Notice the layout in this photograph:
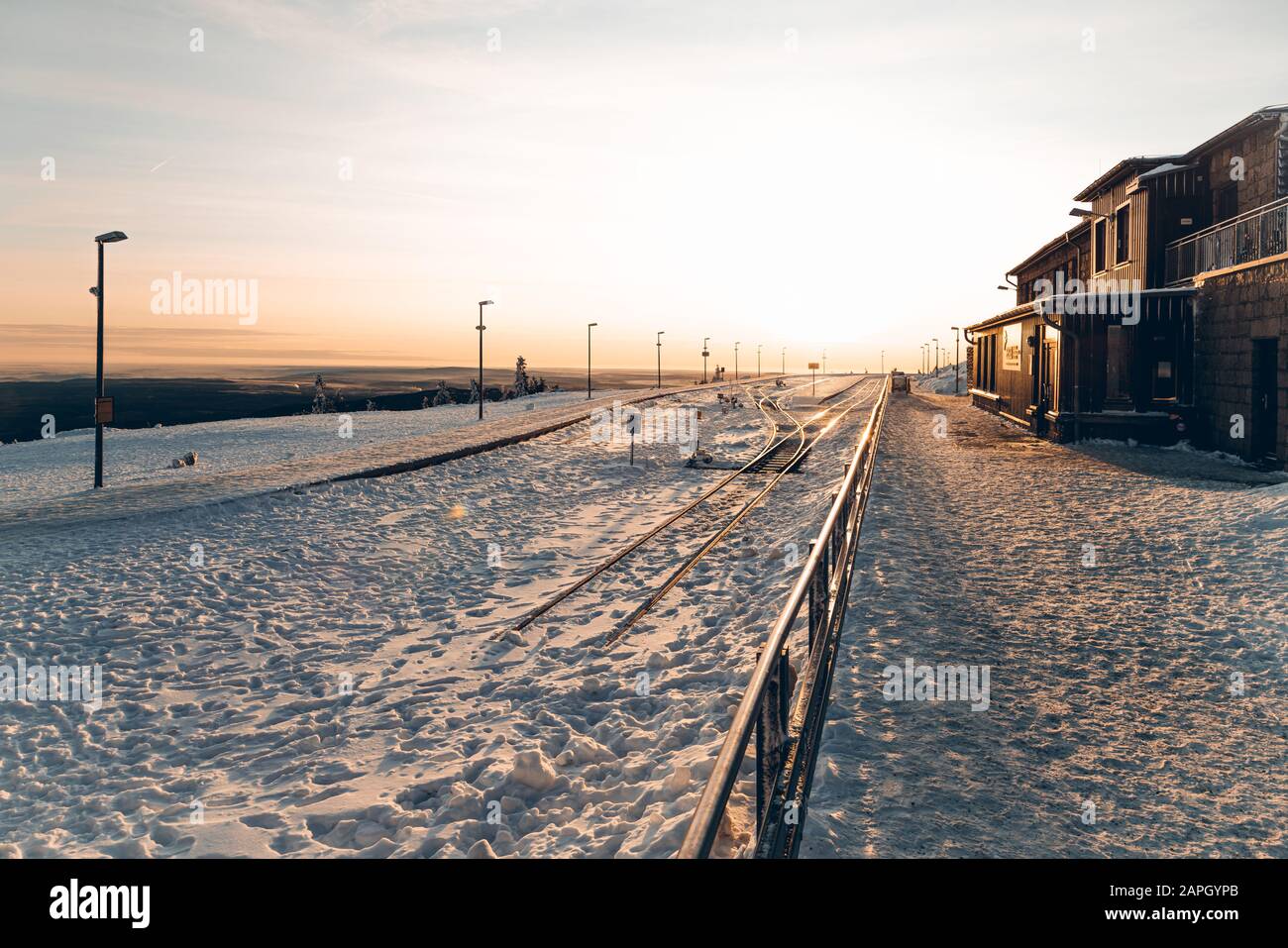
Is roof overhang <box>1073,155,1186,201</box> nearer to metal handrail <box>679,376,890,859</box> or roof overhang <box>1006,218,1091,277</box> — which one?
roof overhang <box>1006,218,1091,277</box>

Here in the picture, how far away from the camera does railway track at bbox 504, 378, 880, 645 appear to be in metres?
11.4

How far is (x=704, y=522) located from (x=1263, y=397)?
50.0 ft

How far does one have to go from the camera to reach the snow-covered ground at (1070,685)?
476 centimetres

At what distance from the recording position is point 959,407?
164ft

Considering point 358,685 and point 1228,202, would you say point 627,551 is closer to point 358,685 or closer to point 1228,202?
point 358,685

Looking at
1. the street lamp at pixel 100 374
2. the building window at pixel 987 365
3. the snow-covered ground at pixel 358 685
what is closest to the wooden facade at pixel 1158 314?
the building window at pixel 987 365

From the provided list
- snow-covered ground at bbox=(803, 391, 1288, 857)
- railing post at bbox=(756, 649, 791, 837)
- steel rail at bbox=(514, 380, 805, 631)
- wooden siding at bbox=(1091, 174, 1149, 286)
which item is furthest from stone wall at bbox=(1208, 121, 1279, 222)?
railing post at bbox=(756, 649, 791, 837)

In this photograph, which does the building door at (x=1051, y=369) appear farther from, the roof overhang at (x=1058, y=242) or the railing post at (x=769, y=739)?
the railing post at (x=769, y=739)

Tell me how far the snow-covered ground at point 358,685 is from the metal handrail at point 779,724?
2.00 ft

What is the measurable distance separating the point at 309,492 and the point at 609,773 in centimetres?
1308

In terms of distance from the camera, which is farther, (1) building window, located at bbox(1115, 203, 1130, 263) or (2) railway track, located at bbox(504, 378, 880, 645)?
(1) building window, located at bbox(1115, 203, 1130, 263)

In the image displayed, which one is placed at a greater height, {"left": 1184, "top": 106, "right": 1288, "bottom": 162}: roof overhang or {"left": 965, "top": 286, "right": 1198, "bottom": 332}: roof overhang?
{"left": 1184, "top": 106, "right": 1288, "bottom": 162}: roof overhang

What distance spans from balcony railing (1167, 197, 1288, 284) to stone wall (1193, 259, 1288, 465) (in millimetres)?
819
